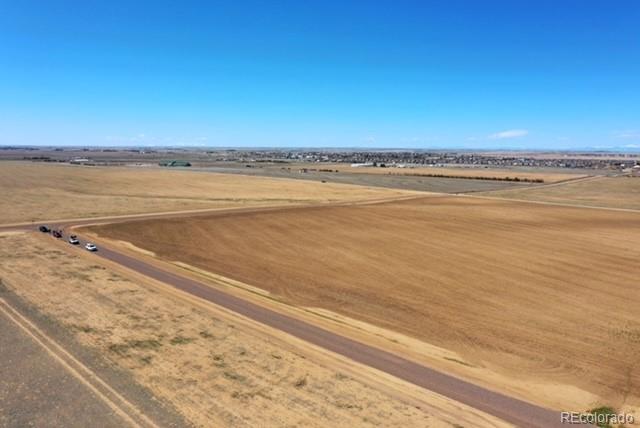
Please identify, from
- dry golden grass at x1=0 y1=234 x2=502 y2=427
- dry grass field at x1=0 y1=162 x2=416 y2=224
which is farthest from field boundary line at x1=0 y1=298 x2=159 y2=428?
dry grass field at x1=0 y1=162 x2=416 y2=224

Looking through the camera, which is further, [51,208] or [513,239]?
[51,208]

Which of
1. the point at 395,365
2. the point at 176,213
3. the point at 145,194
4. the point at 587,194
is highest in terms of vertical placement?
the point at 145,194

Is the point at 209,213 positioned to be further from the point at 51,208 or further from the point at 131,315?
the point at 131,315

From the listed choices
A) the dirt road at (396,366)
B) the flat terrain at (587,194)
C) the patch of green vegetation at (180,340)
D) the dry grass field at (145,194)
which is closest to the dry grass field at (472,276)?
the dirt road at (396,366)

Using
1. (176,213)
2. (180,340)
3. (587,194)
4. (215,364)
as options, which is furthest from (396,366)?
(587,194)

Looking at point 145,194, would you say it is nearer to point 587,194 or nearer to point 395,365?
point 395,365

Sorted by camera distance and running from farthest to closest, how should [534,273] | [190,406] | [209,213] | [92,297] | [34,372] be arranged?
[209,213], [534,273], [92,297], [34,372], [190,406]

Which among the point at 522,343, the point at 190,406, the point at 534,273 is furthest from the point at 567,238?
the point at 190,406
